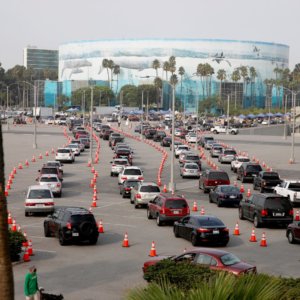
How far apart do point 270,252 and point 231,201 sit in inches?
458

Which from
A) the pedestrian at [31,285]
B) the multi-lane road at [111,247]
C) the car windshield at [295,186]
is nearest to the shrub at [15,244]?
the multi-lane road at [111,247]

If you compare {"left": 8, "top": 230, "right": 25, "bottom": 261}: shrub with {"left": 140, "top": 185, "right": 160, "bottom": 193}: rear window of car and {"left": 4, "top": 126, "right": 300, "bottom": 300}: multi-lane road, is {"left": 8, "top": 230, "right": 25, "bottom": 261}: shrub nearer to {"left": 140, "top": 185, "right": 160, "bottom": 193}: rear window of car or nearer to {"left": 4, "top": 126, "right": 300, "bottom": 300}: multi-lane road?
{"left": 4, "top": 126, "right": 300, "bottom": 300}: multi-lane road

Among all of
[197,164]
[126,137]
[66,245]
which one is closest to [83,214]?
[66,245]

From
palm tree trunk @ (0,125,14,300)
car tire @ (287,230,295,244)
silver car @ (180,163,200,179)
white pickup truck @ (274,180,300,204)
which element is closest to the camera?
palm tree trunk @ (0,125,14,300)

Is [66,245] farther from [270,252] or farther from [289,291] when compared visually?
[289,291]

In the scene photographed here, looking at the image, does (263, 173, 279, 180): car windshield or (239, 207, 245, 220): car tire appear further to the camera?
(263, 173, 279, 180): car windshield

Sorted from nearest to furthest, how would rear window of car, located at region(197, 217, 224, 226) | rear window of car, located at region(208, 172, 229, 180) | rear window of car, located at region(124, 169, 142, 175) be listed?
1. rear window of car, located at region(197, 217, 224, 226)
2. rear window of car, located at region(208, 172, 229, 180)
3. rear window of car, located at region(124, 169, 142, 175)

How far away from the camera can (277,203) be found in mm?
28859

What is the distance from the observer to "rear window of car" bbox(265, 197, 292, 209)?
28719 millimetres

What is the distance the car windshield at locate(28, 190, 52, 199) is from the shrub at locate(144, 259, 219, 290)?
46.7 ft

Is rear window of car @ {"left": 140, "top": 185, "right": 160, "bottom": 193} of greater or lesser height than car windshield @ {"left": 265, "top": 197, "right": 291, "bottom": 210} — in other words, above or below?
below

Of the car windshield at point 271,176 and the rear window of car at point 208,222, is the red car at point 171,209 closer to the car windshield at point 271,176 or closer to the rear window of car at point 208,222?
the rear window of car at point 208,222

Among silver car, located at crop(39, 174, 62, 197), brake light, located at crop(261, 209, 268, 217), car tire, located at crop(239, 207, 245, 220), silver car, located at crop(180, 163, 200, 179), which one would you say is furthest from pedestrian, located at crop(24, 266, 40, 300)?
silver car, located at crop(180, 163, 200, 179)

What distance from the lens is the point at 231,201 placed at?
35000 mm
